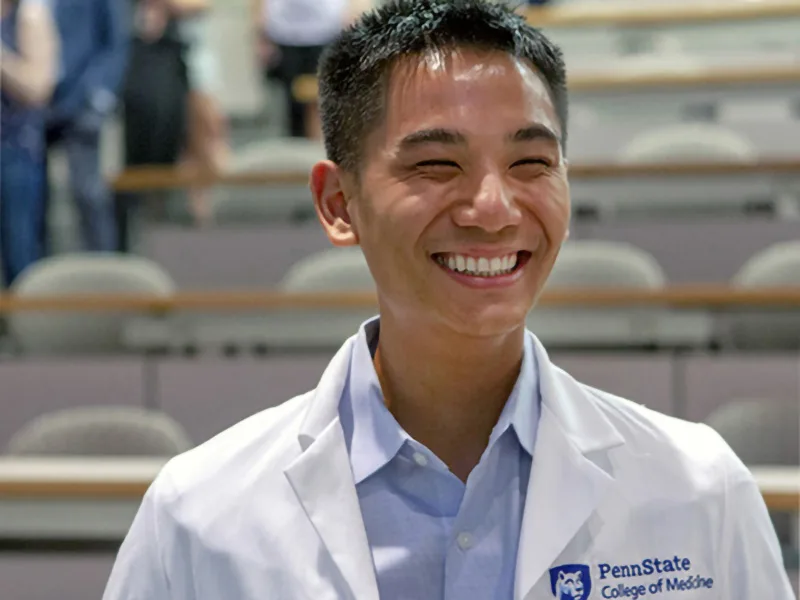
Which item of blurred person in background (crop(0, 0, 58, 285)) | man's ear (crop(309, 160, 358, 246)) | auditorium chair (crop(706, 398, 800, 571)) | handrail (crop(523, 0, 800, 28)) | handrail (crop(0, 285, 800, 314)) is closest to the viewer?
man's ear (crop(309, 160, 358, 246))

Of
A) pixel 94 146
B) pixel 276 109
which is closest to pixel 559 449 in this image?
pixel 94 146

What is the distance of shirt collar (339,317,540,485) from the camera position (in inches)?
33.2

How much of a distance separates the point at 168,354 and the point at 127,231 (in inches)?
50.1

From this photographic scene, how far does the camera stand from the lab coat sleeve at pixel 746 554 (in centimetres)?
81

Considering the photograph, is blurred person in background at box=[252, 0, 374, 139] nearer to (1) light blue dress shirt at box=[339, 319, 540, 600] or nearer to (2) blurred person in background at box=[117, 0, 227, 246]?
(2) blurred person in background at box=[117, 0, 227, 246]

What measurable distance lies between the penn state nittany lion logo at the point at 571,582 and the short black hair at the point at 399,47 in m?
0.34

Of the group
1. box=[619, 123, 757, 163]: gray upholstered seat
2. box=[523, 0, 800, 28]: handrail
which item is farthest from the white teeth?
box=[523, 0, 800, 28]: handrail

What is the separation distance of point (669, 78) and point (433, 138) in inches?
136

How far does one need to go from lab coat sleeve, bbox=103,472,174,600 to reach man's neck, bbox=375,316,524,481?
213 mm

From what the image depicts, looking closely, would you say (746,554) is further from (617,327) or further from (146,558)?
(617,327)

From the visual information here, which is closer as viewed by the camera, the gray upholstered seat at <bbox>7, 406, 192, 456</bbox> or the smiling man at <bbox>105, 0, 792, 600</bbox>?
the smiling man at <bbox>105, 0, 792, 600</bbox>

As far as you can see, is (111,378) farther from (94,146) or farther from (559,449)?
(559,449)

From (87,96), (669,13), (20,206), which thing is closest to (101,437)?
(20,206)

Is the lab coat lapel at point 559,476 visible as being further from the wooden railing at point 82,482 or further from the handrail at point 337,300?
the handrail at point 337,300
